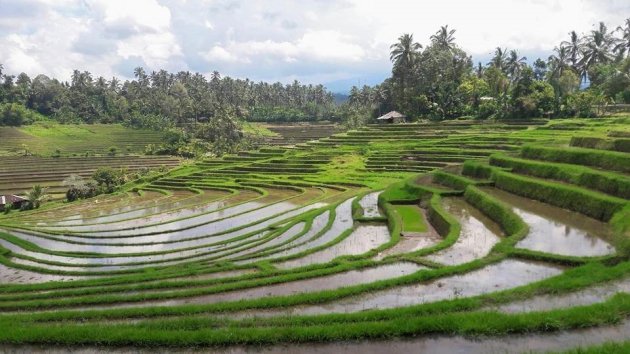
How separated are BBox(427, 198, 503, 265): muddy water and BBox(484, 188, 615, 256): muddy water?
3.96 ft

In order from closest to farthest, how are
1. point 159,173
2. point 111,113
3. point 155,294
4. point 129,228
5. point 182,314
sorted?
point 182,314 < point 155,294 < point 129,228 < point 159,173 < point 111,113

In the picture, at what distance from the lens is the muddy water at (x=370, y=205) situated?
989 inches

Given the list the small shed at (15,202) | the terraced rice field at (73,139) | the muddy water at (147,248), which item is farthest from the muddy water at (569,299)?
the terraced rice field at (73,139)

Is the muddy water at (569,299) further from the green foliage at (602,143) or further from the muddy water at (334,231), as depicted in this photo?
the green foliage at (602,143)

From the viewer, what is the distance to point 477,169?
97.3 feet

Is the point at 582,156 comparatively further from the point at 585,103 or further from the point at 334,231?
the point at 585,103

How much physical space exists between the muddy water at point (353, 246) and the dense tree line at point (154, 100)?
69541 mm

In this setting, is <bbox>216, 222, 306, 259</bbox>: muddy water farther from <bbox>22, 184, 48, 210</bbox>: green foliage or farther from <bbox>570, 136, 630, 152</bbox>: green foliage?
<bbox>22, 184, 48, 210</bbox>: green foliage

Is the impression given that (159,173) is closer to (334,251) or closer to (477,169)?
(477,169)

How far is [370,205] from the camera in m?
27.7

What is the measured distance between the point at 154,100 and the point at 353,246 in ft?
344

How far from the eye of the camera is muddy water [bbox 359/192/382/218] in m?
25.1

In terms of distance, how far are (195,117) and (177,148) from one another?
26.9 meters

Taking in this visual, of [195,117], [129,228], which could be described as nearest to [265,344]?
[129,228]
